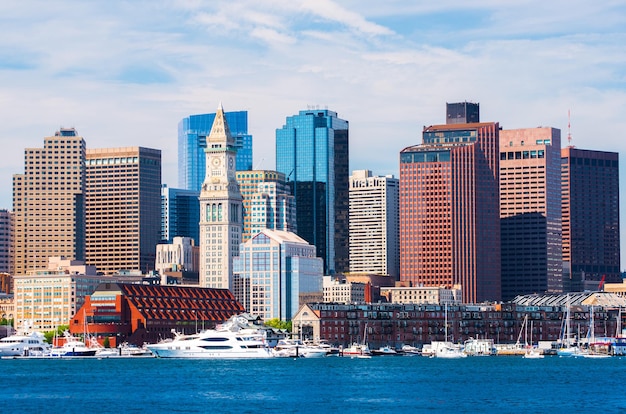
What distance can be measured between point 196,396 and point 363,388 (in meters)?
25.1

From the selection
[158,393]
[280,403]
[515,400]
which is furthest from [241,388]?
[515,400]

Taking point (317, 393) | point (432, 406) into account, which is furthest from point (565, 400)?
point (317, 393)

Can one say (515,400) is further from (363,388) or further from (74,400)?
(74,400)

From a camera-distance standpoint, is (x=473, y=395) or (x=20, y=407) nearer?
(x=20, y=407)

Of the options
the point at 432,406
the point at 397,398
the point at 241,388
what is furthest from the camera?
the point at 241,388

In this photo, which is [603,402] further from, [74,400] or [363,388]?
[74,400]

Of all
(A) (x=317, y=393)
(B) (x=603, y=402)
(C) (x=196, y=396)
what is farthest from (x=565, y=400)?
(C) (x=196, y=396)

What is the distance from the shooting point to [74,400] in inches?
6969

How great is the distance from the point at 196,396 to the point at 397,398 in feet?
78.1

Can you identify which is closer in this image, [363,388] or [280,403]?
[280,403]

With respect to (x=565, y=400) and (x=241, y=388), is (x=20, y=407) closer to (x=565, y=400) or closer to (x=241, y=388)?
(x=241, y=388)

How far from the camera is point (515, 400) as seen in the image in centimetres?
17500

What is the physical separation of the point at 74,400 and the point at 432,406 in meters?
41.7

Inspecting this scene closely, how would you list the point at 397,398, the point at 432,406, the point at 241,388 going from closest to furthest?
the point at 432,406 < the point at 397,398 < the point at 241,388
